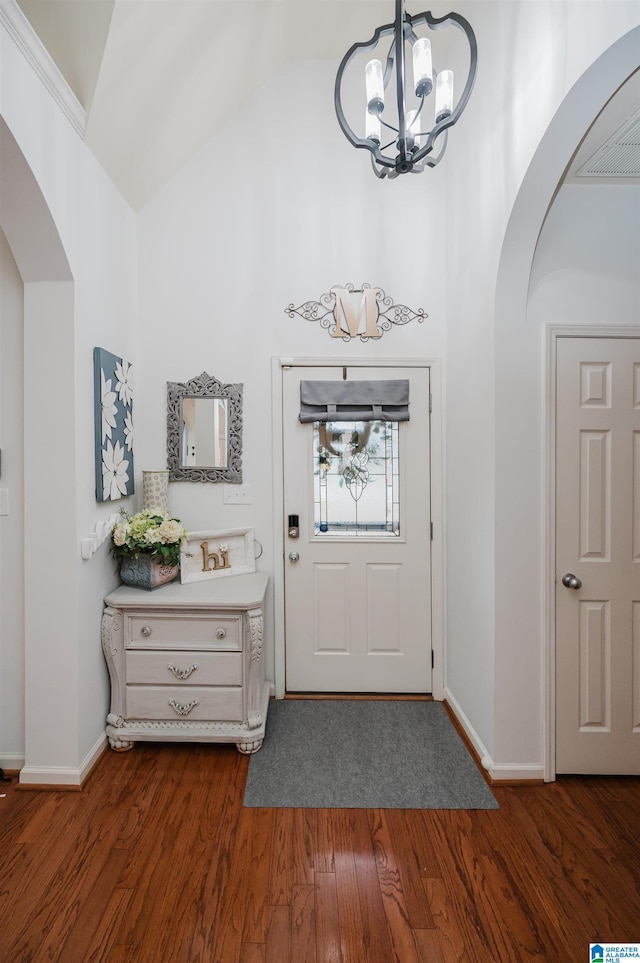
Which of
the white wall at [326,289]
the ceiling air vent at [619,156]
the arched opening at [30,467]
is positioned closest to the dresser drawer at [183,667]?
the white wall at [326,289]

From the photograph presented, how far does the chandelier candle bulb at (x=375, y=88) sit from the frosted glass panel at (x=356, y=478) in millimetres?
1612

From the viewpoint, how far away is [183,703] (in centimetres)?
231

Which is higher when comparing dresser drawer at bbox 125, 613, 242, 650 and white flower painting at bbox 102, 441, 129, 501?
white flower painting at bbox 102, 441, 129, 501

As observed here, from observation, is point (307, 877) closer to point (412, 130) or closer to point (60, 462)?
point (60, 462)

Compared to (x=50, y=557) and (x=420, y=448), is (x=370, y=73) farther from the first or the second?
(x=50, y=557)

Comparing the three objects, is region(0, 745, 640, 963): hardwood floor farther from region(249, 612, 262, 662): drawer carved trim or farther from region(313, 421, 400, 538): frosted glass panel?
region(313, 421, 400, 538): frosted glass panel

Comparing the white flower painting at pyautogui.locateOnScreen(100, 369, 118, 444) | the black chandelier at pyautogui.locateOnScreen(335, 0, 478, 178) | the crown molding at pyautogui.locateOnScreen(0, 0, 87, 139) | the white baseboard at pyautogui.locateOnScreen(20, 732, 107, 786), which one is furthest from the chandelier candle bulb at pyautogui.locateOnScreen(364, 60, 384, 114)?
the white baseboard at pyautogui.locateOnScreen(20, 732, 107, 786)

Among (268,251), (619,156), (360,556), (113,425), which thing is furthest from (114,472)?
(619,156)

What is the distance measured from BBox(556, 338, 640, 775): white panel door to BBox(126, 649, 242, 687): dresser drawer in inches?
59.5

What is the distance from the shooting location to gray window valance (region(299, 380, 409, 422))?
110 inches

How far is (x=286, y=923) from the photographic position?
1478 millimetres

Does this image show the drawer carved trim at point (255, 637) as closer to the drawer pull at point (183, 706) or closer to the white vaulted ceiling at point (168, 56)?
the drawer pull at point (183, 706)

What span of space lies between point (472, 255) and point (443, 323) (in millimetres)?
510

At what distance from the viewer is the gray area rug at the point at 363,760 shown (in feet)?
6.63
